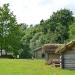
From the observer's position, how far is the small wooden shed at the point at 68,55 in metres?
43.6

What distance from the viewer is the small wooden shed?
43.6 m

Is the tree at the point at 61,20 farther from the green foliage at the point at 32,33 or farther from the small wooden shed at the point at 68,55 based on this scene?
the small wooden shed at the point at 68,55

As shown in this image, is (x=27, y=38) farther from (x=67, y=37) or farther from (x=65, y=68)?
(x=65, y=68)

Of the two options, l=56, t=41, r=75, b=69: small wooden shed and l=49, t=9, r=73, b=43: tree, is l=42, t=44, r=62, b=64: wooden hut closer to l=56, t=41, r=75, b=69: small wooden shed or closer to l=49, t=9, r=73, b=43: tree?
l=56, t=41, r=75, b=69: small wooden shed

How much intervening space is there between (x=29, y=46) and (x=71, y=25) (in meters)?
14.7

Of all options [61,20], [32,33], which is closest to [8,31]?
[61,20]

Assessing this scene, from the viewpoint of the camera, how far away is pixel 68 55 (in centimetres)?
4419

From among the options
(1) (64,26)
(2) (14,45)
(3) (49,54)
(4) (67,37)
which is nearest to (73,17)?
(1) (64,26)

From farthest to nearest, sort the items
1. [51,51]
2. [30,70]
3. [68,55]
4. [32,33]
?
[32,33] → [51,51] → [68,55] → [30,70]

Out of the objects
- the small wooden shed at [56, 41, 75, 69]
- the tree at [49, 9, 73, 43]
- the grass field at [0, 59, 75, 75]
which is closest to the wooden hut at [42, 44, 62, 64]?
the grass field at [0, 59, 75, 75]

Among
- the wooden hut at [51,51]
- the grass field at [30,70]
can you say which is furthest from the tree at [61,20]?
the grass field at [30,70]

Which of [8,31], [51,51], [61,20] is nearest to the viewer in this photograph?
[51,51]

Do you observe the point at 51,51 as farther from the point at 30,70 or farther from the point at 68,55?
the point at 30,70

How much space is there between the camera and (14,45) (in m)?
101
